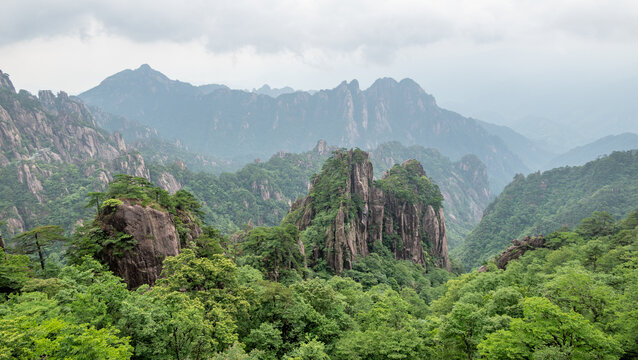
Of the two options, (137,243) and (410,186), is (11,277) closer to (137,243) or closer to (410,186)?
(137,243)

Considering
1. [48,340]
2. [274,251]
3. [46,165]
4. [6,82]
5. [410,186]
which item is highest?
[6,82]

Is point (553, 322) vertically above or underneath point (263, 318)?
above

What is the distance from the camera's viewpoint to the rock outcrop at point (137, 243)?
92.9ft

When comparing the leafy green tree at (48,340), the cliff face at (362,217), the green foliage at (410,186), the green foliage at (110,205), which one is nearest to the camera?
the leafy green tree at (48,340)

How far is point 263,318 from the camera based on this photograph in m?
25.8

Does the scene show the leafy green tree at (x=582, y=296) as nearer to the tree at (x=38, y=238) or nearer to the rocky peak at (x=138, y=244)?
the rocky peak at (x=138, y=244)

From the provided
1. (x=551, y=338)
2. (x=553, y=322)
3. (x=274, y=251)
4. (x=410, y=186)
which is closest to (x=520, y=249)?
(x=410, y=186)

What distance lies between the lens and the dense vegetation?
1600cm

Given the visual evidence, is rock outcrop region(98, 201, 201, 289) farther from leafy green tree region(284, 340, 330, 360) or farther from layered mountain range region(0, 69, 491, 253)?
layered mountain range region(0, 69, 491, 253)

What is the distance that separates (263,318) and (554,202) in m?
164

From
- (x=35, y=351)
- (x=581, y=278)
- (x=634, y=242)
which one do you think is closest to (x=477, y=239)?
(x=634, y=242)

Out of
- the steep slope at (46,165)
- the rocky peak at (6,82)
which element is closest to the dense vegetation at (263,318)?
the steep slope at (46,165)

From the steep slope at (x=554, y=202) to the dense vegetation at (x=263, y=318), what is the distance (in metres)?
94.7

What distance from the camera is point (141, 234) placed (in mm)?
29469
